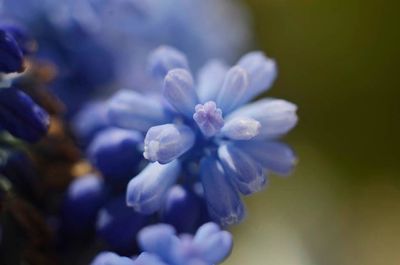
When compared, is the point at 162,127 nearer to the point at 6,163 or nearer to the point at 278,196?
the point at 6,163

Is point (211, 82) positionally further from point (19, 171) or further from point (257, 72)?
point (19, 171)

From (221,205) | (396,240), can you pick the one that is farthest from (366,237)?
(221,205)

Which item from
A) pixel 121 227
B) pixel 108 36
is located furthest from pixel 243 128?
pixel 108 36

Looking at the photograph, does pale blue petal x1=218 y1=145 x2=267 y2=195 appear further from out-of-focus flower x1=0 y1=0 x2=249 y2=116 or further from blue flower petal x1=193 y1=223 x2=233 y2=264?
out-of-focus flower x1=0 y1=0 x2=249 y2=116

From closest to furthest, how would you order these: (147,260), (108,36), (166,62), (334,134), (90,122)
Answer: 1. (147,260)
2. (166,62)
3. (90,122)
4. (108,36)
5. (334,134)

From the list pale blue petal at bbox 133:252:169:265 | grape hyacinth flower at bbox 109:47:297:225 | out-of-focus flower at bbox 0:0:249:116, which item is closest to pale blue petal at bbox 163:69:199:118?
grape hyacinth flower at bbox 109:47:297:225
